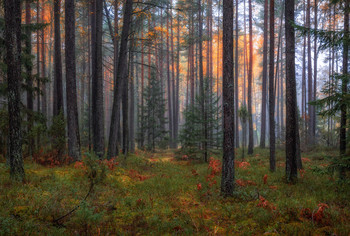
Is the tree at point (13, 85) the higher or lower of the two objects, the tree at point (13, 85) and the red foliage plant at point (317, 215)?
the higher

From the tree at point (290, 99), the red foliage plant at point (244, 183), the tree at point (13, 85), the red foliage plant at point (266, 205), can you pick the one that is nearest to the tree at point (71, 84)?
the tree at point (13, 85)

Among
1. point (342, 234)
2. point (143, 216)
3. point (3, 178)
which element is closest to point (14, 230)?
point (143, 216)

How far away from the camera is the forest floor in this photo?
4500 mm

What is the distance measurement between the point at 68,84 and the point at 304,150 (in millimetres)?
17884

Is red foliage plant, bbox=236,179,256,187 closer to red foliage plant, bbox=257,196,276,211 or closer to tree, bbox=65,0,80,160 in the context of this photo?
red foliage plant, bbox=257,196,276,211

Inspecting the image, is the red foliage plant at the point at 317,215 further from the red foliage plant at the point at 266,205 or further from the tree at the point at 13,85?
the tree at the point at 13,85

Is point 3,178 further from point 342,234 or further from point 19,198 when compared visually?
point 342,234

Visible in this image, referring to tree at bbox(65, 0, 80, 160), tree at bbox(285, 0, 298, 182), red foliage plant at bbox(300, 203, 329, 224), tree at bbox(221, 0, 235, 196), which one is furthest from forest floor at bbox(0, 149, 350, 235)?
tree at bbox(65, 0, 80, 160)

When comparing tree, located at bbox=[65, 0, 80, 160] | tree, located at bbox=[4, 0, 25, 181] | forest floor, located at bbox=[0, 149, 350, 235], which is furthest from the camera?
tree, located at bbox=[65, 0, 80, 160]

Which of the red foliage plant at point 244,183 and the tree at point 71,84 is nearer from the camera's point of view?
the red foliage plant at point 244,183

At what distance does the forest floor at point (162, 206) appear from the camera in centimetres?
450

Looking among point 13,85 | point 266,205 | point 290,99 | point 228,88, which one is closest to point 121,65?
point 13,85

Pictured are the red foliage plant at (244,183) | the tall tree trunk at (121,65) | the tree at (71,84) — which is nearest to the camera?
the red foliage plant at (244,183)

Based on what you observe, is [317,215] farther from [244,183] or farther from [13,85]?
[13,85]
